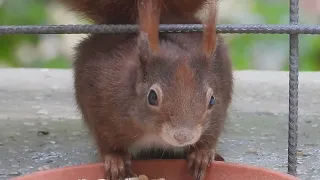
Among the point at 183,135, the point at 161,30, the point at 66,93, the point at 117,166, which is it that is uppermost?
the point at 161,30

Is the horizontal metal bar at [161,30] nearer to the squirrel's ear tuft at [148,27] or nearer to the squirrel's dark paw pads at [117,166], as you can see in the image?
the squirrel's ear tuft at [148,27]

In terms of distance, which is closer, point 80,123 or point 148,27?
point 148,27

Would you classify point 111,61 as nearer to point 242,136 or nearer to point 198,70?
point 198,70

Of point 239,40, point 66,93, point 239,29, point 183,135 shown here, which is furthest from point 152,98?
point 239,40

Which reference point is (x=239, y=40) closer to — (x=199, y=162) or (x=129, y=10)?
(x=129, y=10)

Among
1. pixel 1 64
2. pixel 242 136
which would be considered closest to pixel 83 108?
pixel 242 136
